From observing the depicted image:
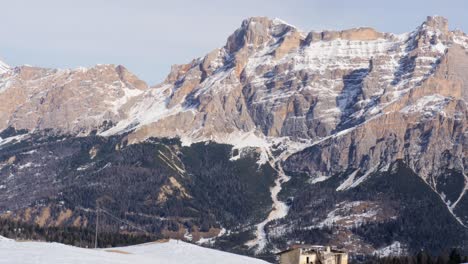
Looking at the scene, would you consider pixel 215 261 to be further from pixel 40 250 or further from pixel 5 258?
pixel 5 258

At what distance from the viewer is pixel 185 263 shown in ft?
405

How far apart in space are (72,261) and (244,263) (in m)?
44.5

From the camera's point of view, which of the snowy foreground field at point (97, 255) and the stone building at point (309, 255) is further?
the stone building at point (309, 255)

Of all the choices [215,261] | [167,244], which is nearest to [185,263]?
[215,261]

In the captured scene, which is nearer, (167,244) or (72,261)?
(72,261)

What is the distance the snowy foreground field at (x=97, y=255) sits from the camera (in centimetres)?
9712

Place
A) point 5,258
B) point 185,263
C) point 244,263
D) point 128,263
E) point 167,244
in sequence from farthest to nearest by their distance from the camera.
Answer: point 167,244 < point 244,263 < point 185,263 < point 128,263 < point 5,258

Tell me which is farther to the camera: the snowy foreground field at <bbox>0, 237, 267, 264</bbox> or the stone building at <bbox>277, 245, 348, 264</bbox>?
the stone building at <bbox>277, 245, 348, 264</bbox>

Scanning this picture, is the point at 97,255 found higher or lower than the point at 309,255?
higher

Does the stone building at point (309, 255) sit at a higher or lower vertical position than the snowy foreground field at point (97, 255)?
lower

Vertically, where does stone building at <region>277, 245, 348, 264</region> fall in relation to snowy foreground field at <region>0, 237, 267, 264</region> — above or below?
below

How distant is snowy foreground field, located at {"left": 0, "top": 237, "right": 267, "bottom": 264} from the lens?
319ft

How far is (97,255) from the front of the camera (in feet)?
358

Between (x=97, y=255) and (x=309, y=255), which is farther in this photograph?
(x=309, y=255)
